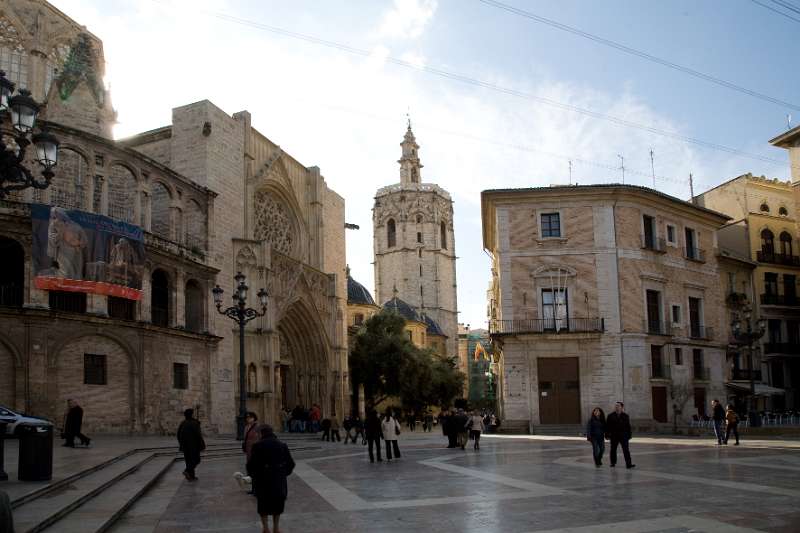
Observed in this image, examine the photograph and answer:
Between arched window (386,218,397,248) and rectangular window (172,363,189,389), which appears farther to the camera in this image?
arched window (386,218,397,248)

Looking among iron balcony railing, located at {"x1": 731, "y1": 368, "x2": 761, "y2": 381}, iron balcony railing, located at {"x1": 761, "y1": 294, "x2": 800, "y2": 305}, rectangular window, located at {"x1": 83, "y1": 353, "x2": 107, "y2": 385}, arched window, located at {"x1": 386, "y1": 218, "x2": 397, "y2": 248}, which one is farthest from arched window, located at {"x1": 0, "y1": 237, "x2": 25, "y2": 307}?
arched window, located at {"x1": 386, "y1": 218, "x2": 397, "y2": 248}

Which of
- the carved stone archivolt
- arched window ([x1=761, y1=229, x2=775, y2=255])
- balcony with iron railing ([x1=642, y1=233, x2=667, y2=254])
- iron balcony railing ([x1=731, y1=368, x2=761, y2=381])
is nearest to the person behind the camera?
balcony with iron railing ([x1=642, y1=233, x2=667, y2=254])

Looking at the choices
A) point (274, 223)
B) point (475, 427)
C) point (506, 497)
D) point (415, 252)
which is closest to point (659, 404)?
point (475, 427)

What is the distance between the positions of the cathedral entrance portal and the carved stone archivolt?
3822 millimetres

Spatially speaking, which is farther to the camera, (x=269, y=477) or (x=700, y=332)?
(x=700, y=332)

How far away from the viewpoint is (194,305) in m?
31.9

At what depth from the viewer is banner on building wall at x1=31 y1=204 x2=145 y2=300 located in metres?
23.5

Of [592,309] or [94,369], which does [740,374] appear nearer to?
[592,309]

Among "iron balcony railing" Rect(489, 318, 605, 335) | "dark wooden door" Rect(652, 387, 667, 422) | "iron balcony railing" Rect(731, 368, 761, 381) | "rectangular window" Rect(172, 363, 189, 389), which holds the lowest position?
"dark wooden door" Rect(652, 387, 667, 422)

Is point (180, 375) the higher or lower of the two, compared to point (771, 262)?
lower

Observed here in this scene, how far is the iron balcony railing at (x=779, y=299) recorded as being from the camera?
44338 mm

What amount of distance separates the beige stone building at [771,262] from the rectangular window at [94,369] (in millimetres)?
33425

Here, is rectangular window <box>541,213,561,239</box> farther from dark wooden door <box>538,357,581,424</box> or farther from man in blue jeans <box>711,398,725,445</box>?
man in blue jeans <box>711,398,725,445</box>

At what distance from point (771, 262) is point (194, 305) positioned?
33.2m
